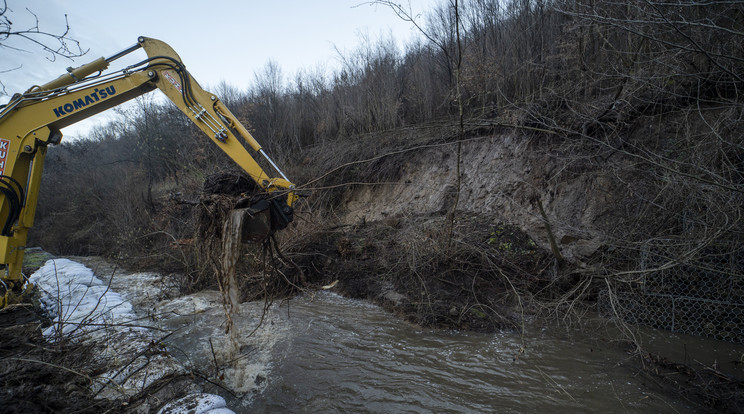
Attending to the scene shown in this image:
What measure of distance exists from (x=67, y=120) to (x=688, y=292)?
8.60 m

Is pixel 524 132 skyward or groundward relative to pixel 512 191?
skyward

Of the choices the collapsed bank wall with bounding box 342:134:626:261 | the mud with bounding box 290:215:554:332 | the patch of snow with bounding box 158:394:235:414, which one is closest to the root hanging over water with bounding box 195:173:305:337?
the patch of snow with bounding box 158:394:235:414

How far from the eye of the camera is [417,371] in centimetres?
391

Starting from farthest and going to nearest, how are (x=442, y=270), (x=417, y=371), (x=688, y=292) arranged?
(x=442, y=270) → (x=688, y=292) → (x=417, y=371)

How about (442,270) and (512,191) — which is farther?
(512,191)

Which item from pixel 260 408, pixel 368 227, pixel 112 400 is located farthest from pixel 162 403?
pixel 368 227

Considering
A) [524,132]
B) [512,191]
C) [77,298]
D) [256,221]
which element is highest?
[524,132]

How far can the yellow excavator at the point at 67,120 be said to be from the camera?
4684 millimetres

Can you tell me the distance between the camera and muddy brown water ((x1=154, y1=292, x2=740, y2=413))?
3.32m

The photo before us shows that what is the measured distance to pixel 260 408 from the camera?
3371 millimetres

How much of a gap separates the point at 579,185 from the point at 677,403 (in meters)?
4.08

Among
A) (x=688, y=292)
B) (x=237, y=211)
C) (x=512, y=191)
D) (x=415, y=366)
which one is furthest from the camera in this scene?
→ (x=512, y=191)

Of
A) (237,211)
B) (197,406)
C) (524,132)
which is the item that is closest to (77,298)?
(237,211)

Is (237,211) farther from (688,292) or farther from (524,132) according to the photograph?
(524,132)
